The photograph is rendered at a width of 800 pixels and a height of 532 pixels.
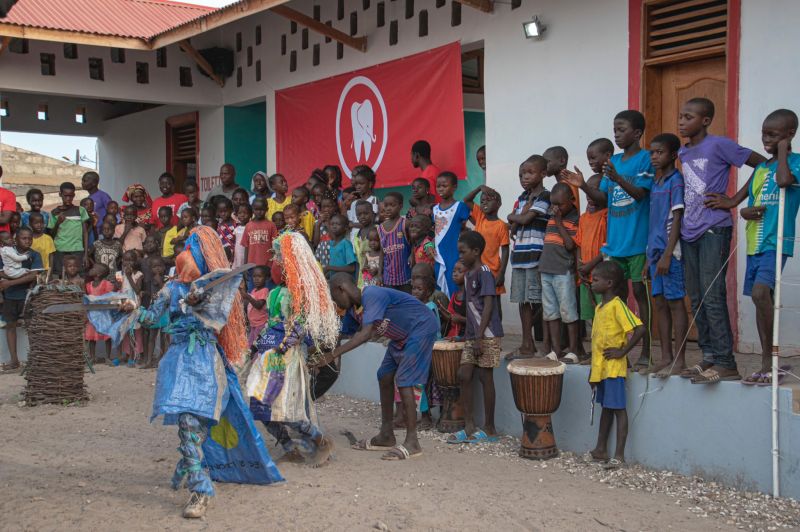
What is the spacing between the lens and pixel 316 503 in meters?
5.39

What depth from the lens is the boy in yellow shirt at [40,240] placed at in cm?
1145

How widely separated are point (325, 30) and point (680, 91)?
506 cm

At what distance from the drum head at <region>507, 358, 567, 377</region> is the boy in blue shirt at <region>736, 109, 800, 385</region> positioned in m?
1.28

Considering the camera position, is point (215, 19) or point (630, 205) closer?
point (630, 205)

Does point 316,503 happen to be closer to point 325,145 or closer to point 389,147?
point 389,147

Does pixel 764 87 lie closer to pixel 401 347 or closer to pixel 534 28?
pixel 534 28

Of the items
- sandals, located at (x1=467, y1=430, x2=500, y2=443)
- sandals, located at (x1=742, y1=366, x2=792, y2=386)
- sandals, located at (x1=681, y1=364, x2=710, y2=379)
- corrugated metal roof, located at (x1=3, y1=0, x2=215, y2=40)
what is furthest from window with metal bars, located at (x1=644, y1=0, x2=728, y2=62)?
corrugated metal roof, located at (x1=3, y1=0, x2=215, y2=40)

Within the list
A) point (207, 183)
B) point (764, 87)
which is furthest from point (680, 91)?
point (207, 183)

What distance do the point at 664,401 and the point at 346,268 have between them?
3.82 meters

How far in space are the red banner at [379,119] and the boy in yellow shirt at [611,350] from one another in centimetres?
372

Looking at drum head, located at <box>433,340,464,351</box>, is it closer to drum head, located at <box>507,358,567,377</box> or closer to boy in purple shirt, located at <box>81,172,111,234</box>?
drum head, located at <box>507,358,567,377</box>

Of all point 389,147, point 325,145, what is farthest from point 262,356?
point 325,145

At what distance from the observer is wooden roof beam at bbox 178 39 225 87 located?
13312 millimetres

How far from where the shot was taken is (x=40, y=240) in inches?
455
